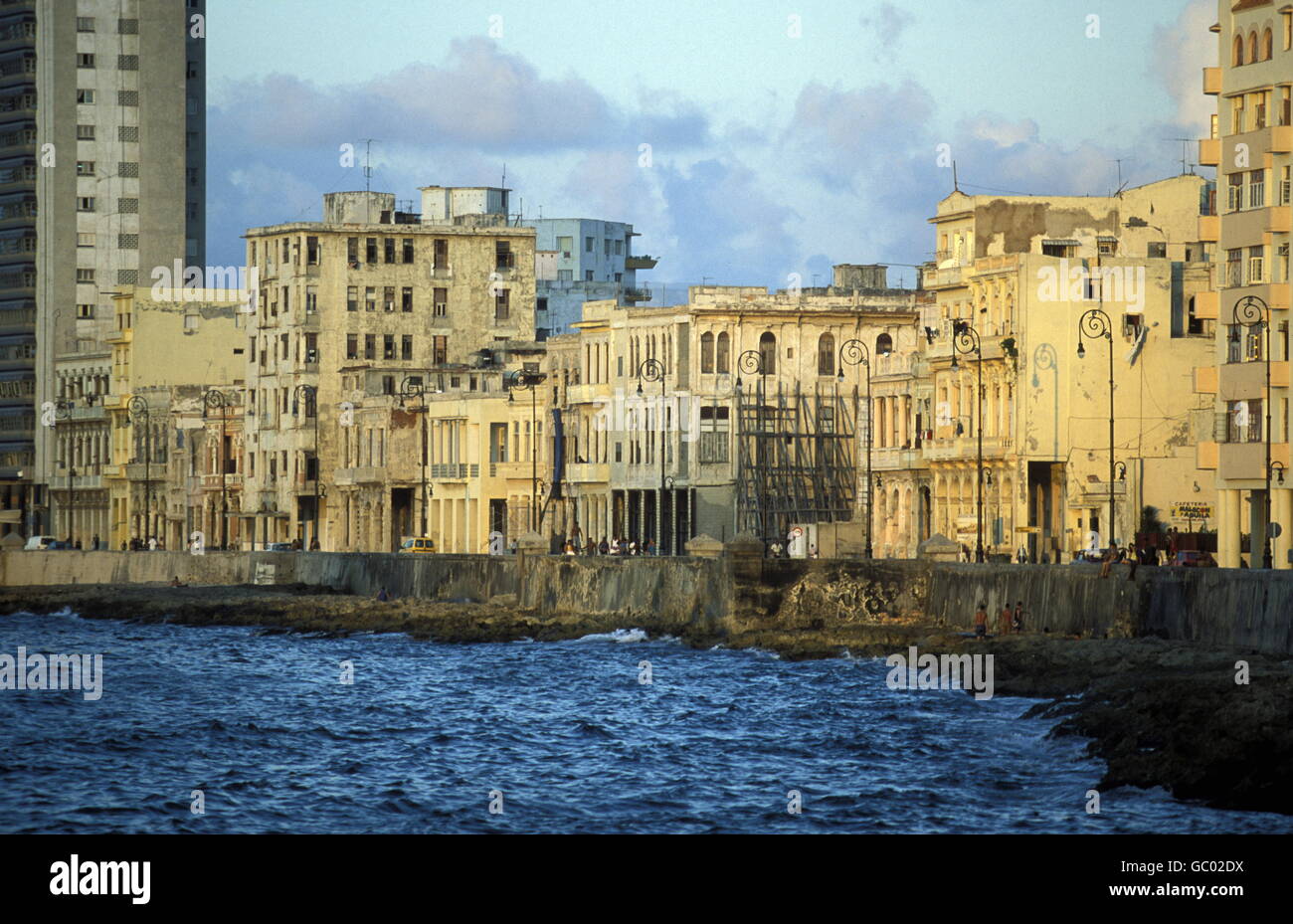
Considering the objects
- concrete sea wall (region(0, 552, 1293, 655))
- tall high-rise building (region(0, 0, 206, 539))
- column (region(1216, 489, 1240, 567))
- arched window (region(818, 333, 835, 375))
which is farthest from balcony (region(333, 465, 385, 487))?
column (region(1216, 489, 1240, 567))

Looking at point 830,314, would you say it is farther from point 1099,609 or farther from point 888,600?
point 1099,609

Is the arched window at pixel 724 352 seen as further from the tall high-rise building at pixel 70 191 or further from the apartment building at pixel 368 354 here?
the tall high-rise building at pixel 70 191

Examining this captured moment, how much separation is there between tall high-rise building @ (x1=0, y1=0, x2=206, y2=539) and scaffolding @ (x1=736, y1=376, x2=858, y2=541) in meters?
62.4

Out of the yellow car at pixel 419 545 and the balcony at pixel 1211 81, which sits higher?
the balcony at pixel 1211 81

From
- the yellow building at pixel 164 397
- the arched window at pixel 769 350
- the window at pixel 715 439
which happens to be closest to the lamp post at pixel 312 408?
the yellow building at pixel 164 397

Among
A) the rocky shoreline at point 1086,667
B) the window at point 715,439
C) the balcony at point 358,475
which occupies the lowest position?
the rocky shoreline at point 1086,667

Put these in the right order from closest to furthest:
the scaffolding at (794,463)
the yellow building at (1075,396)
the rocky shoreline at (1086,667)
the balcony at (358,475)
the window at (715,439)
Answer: the rocky shoreline at (1086,667) < the yellow building at (1075,396) < the scaffolding at (794,463) < the window at (715,439) < the balcony at (358,475)

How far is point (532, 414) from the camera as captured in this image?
115188mm

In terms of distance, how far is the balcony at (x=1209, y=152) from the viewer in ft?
233

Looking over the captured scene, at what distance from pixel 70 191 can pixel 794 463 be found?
6993 cm

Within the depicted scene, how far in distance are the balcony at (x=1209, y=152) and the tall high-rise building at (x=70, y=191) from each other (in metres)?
95.9

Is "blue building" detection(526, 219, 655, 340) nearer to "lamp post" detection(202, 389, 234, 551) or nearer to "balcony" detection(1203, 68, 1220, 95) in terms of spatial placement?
"lamp post" detection(202, 389, 234, 551)
